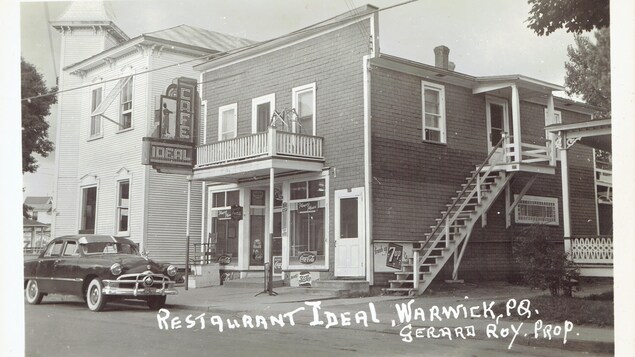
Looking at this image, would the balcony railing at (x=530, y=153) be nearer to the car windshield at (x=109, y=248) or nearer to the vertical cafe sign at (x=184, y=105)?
the vertical cafe sign at (x=184, y=105)

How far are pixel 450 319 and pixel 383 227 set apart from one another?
Result: 501 centimetres

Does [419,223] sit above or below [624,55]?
below

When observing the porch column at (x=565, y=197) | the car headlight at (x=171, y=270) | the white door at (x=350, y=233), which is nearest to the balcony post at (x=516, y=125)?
the porch column at (x=565, y=197)

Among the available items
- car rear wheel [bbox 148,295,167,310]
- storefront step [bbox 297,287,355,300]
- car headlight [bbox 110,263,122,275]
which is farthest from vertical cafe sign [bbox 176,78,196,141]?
storefront step [bbox 297,287,355,300]

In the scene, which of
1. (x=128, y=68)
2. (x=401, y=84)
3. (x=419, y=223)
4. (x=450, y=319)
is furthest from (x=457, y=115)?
(x=128, y=68)

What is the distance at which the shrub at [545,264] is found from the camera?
10.4m

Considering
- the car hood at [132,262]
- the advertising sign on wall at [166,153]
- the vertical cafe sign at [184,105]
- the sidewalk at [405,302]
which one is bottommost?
the sidewalk at [405,302]

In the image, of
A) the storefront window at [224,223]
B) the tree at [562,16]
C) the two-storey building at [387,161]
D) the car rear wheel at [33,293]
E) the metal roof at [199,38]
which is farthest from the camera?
the storefront window at [224,223]

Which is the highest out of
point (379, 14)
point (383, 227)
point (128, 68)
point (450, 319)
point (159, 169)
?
point (379, 14)

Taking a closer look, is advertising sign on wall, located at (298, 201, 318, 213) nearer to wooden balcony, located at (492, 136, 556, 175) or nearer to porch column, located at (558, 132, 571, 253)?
wooden balcony, located at (492, 136, 556, 175)

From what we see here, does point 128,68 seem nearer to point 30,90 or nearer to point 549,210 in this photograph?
point 30,90

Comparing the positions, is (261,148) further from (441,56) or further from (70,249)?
(70,249)

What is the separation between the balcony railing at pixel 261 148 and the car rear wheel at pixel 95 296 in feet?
13.6

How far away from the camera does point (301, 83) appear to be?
1512 centimetres
